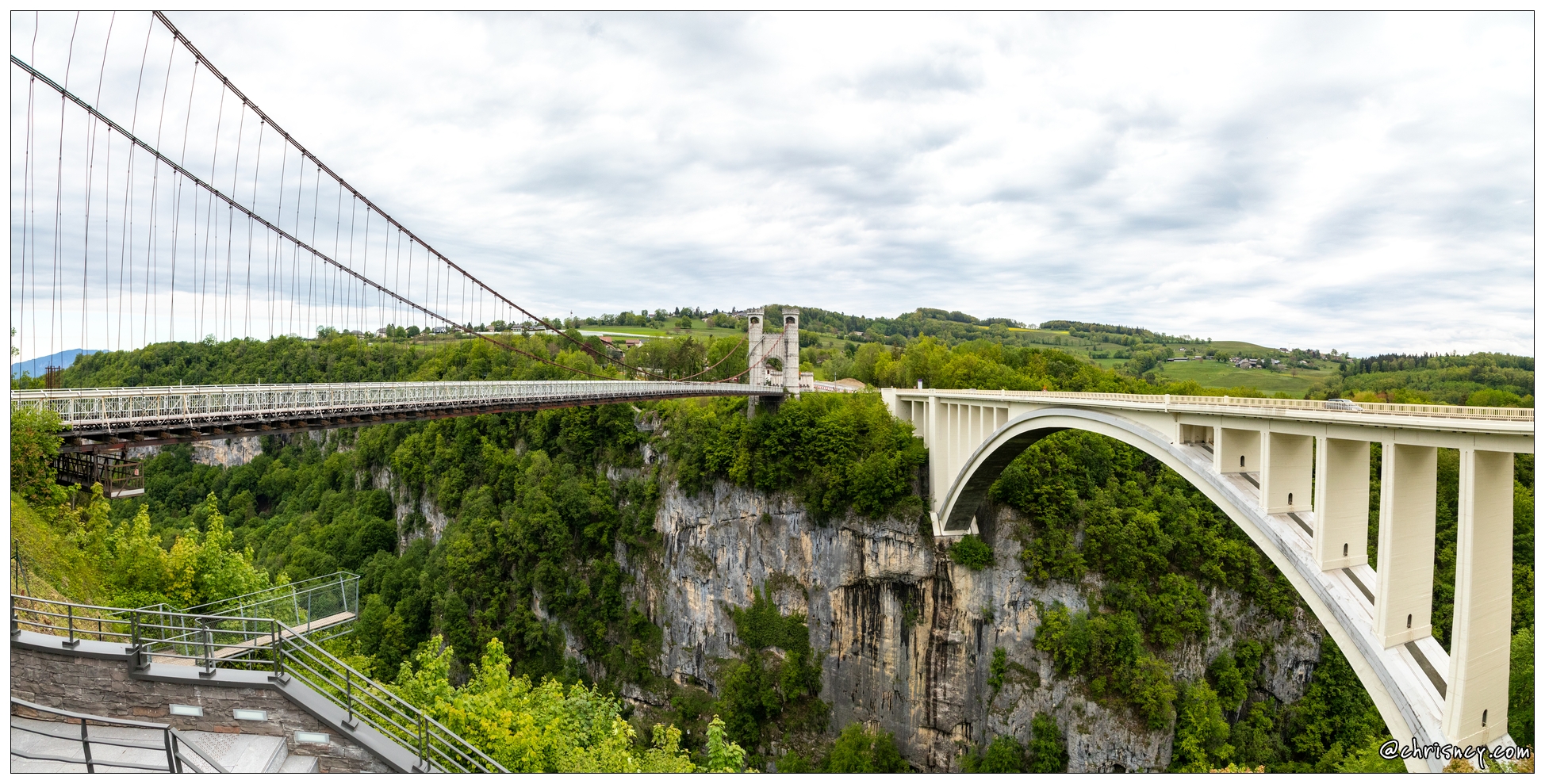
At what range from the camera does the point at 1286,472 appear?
11.8m

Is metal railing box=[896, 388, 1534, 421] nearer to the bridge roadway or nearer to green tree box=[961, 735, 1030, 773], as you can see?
green tree box=[961, 735, 1030, 773]

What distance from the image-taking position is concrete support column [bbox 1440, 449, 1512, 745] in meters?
8.38

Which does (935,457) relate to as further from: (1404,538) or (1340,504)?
(1404,538)

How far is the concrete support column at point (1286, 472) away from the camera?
11516mm

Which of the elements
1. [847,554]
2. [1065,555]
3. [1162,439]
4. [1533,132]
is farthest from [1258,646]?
[1533,132]

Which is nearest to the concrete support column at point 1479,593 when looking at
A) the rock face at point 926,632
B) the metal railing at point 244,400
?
the rock face at point 926,632

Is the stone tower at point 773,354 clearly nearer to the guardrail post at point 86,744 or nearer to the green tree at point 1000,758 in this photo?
the green tree at point 1000,758

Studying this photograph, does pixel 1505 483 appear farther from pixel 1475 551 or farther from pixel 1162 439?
pixel 1162 439

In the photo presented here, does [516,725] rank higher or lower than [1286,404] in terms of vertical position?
lower

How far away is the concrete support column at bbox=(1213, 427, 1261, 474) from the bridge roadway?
18.1 meters

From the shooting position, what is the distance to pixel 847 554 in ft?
93.5

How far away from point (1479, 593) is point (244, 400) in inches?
825

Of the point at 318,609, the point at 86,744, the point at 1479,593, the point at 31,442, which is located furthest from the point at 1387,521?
the point at 31,442
